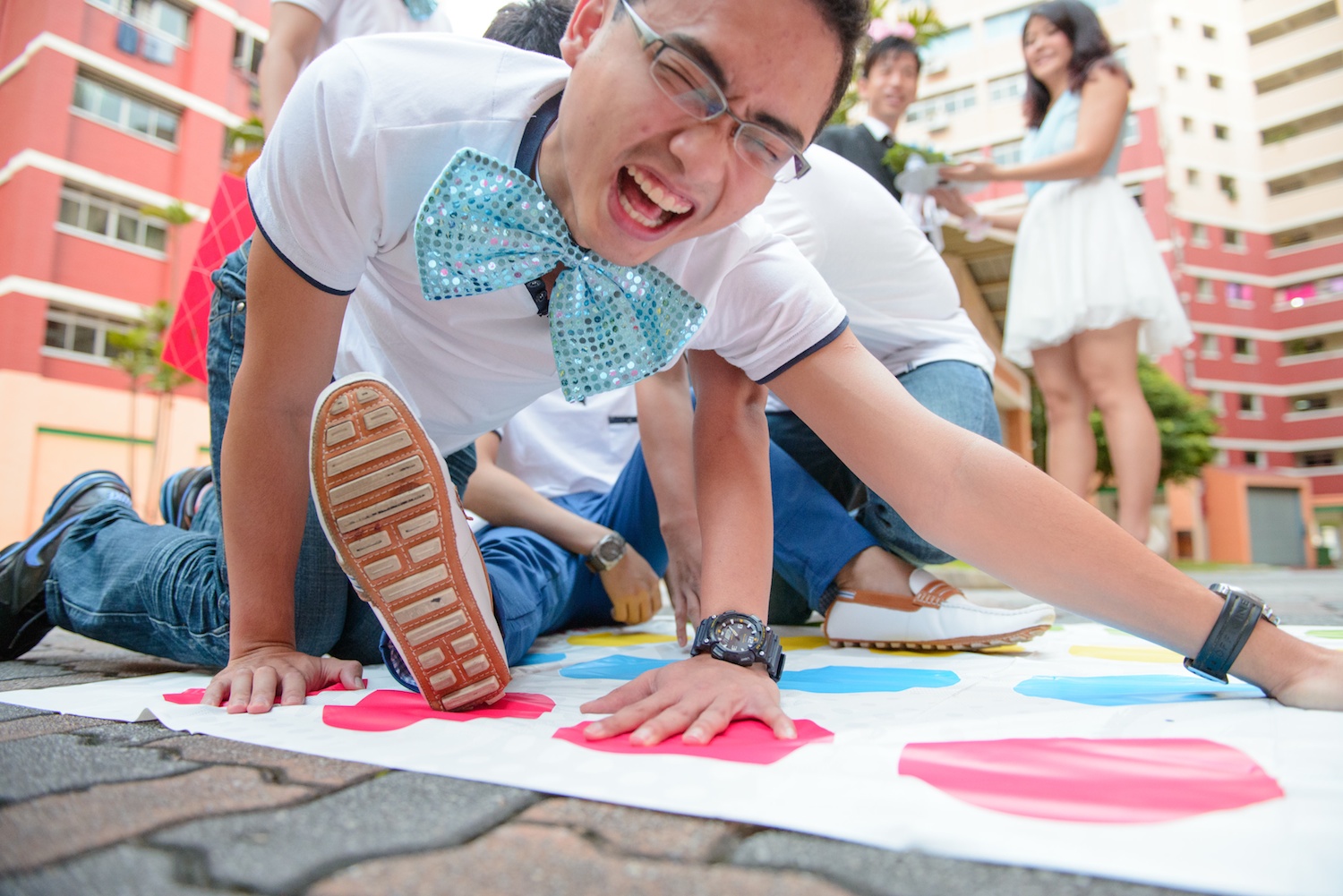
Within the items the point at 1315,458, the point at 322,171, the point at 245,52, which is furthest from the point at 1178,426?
the point at 322,171

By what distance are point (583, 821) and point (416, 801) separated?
14cm

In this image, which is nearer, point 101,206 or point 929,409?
point 929,409

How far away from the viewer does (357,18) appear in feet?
7.71

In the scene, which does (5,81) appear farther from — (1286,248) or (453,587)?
(1286,248)

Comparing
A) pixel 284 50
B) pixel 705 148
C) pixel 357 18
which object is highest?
pixel 357 18

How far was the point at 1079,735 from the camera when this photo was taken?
893 millimetres

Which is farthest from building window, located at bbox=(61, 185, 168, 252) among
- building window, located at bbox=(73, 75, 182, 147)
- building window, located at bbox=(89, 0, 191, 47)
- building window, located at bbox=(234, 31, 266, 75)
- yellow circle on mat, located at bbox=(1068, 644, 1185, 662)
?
yellow circle on mat, located at bbox=(1068, 644, 1185, 662)

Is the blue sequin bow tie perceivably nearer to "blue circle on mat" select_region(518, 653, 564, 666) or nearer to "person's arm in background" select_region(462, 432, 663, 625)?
"blue circle on mat" select_region(518, 653, 564, 666)

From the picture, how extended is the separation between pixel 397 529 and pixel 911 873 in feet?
2.31

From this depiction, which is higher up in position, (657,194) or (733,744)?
(657,194)

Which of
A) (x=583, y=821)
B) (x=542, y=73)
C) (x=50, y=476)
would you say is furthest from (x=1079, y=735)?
(x=50, y=476)

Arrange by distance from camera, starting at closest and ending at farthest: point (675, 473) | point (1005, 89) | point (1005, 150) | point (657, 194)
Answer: point (657, 194) < point (675, 473) < point (1005, 150) < point (1005, 89)

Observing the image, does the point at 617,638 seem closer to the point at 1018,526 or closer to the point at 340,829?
the point at 1018,526

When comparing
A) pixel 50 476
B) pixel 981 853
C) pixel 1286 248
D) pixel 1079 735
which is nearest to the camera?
pixel 981 853
